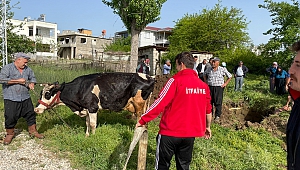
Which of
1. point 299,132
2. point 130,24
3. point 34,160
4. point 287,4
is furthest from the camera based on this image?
point 287,4

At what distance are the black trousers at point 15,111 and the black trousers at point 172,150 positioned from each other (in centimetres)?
402

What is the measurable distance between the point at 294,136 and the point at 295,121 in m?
0.12

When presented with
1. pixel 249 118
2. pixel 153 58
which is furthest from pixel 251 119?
pixel 153 58

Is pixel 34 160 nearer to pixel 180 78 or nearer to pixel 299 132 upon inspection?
pixel 180 78

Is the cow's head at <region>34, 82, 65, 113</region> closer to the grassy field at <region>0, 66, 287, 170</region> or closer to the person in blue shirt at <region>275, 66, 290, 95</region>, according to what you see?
the grassy field at <region>0, 66, 287, 170</region>

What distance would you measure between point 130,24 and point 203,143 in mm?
11005

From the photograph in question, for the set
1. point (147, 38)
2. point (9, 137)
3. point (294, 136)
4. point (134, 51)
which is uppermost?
point (147, 38)

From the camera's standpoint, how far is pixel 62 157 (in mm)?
5648

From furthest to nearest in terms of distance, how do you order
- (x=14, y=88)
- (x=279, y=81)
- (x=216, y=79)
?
1. (x=279, y=81)
2. (x=216, y=79)
3. (x=14, y=88)

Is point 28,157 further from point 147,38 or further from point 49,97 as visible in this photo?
point 147,38

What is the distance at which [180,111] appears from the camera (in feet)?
11.6

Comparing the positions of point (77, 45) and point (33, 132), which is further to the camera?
point (77, 45)

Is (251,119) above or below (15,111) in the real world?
below

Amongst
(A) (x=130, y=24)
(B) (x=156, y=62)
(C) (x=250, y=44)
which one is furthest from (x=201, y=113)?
(C) (x=250, y=44)
